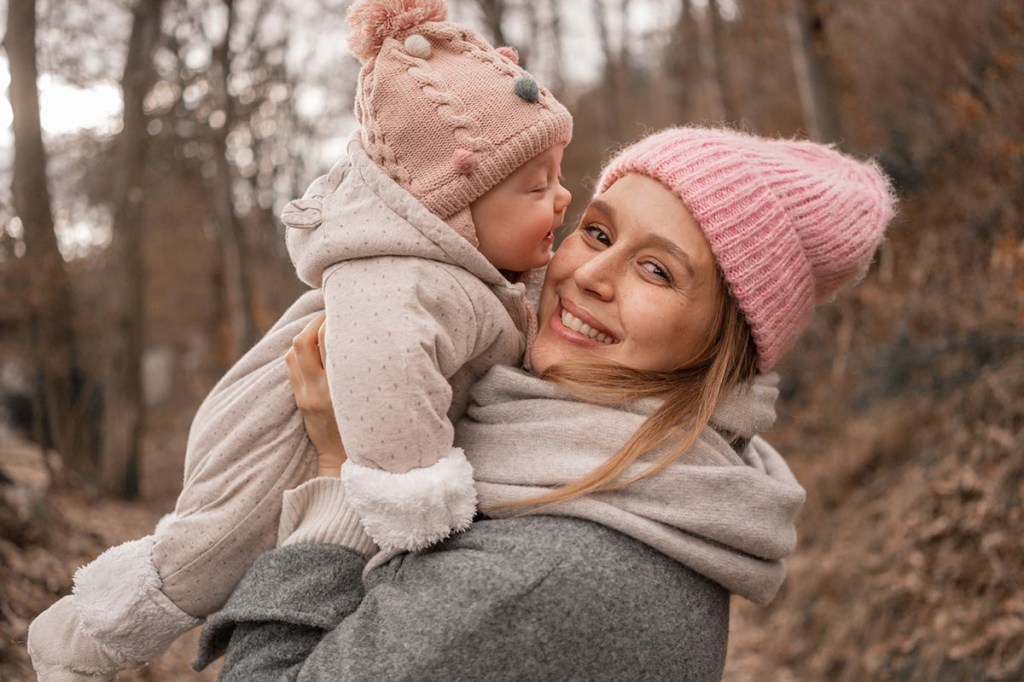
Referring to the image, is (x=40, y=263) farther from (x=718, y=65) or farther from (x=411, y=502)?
(x=411, y=502)

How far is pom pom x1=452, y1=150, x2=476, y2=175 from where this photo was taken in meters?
1.89

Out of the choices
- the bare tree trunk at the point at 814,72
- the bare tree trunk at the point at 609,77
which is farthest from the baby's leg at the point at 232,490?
the bare tree trunk at the point at 609,77

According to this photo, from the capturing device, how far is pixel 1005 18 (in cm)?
594

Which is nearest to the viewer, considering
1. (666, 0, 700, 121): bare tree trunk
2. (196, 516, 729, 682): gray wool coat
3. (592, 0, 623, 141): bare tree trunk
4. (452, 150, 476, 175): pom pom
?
(196, 516, 729, 682): gray wool coat

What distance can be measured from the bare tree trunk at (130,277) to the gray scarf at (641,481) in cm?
942

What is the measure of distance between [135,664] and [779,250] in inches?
64.6

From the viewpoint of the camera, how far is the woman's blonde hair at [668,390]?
1796 millimetres

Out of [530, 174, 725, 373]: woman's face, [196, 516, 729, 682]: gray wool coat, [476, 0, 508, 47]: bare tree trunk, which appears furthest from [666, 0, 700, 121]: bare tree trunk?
[196, 516, 729, 682]: gray wool coat

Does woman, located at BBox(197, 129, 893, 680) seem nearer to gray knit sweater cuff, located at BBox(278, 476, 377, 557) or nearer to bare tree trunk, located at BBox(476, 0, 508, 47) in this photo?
gray knit sweater cuff, located at BBox(278, 476, 377, 557)

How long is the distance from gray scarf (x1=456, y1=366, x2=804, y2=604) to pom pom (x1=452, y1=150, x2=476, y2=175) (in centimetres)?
42

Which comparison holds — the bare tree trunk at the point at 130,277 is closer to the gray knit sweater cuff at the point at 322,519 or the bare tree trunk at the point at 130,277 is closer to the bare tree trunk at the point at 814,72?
the bare tree trunk at the point at 814,72

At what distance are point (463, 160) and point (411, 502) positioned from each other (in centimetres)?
68

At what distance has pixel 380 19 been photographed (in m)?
1.96

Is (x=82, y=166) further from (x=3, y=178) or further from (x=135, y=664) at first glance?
(x=135, y=664)
